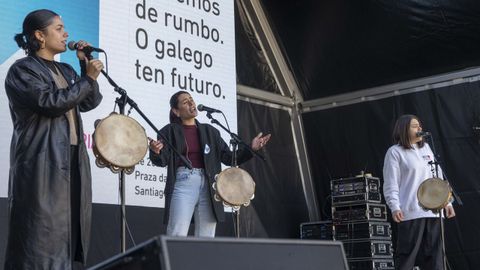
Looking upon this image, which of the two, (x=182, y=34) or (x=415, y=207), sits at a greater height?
(x=182, y=34)

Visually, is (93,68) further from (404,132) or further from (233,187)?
(404,132)

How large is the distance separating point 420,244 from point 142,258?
11.9 feet

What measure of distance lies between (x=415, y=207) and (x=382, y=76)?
283 cm

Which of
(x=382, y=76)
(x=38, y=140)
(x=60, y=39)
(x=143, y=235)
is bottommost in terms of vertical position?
(x=143, y=235)

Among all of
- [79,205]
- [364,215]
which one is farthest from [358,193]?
[79,205]

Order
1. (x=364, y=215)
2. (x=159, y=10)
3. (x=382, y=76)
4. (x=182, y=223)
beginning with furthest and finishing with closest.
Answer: (x=382, y=76), (x=364, y=215), (x=159, y=10), (x=182, y=223)

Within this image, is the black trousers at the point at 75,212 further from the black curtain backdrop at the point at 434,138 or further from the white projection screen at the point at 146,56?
the black curtain backdrop at the point at 434,138

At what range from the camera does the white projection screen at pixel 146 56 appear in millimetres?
5012

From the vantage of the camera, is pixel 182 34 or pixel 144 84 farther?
pixel 182 34

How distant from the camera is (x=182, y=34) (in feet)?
20.4

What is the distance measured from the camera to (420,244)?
492 centimetres

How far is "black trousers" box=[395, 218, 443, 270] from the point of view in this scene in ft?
16.0

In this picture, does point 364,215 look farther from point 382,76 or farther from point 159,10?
point 159,10

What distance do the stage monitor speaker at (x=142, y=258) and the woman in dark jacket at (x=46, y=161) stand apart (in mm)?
1080
